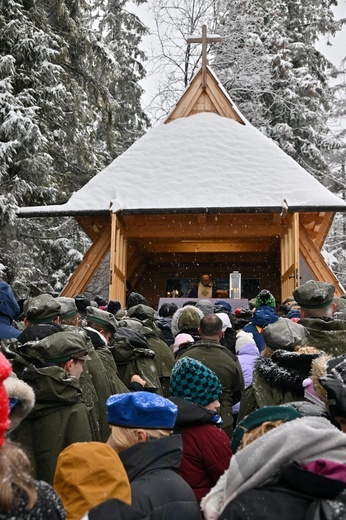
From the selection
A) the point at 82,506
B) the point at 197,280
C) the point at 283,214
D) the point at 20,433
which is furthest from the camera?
the point at 197,280

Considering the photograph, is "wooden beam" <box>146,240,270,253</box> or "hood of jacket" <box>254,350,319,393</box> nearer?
"hood of jacket" <box>254,350,319,393</box>

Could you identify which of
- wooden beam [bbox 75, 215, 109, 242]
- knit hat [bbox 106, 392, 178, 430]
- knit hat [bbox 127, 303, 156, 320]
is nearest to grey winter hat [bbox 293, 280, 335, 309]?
knit hat [bbox 127, 303, 156, 320]

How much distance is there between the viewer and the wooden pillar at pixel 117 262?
1360cm

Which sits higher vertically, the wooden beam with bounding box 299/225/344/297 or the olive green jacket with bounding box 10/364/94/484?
the olive green jacket with bounding box 10/364/94/484

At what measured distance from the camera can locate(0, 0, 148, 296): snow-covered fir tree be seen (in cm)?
1440

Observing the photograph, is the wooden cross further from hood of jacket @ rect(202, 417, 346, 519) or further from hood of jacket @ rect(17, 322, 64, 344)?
hood of jacket @ rect(202, 417, 346, 519)

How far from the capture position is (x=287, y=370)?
12.8 ft

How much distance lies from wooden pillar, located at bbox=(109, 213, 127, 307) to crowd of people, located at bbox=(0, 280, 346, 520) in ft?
22.3

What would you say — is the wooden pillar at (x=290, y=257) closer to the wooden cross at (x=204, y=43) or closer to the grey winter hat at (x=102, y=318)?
the wooden cross at (x=204, y=43)

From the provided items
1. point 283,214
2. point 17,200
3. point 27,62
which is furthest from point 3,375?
point 27,62

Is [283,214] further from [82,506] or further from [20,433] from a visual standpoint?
[82,506]

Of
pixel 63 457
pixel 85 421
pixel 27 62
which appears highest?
pixel 27 62

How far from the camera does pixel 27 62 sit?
1573cm

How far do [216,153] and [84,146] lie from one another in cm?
528
